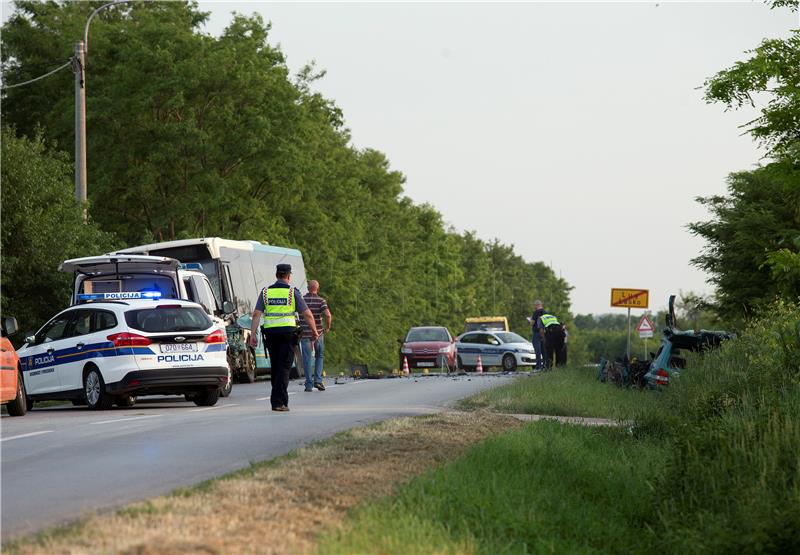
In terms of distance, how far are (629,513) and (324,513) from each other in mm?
4029

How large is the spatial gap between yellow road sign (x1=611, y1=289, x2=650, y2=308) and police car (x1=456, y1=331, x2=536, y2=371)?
564 centimetres

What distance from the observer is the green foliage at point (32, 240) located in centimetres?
3253

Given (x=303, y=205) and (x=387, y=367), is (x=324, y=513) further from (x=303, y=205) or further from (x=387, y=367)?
(x=387, y=367)

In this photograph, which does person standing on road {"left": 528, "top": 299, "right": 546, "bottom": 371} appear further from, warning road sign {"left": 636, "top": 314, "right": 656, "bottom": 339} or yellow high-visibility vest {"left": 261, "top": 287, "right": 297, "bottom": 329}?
yellow high-visibility vest {"left": 261, "top": 287, "right": 297, "bottom": 329}

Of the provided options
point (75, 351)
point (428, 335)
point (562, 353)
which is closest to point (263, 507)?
point (75, 351)

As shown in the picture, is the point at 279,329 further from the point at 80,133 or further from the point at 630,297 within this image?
the point at 630,297

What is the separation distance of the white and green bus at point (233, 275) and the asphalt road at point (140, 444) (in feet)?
26.2

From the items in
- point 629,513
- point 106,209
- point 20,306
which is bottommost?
point 629,513

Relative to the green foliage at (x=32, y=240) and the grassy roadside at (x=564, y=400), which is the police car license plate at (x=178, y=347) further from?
the green foliage at (x=32, y=240)

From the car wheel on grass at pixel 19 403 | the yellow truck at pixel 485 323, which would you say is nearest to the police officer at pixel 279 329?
the car wheel on grass at pixel 19 403

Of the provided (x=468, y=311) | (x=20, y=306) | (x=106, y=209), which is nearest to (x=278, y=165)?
(x=106, y=209)

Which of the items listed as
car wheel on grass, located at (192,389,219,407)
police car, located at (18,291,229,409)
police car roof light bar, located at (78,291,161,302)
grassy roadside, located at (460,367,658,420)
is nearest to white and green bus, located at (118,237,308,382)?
police car roof light bar, located at (78,291,161,302)

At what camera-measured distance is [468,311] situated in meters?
117

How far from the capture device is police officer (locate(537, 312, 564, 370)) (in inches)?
1480
